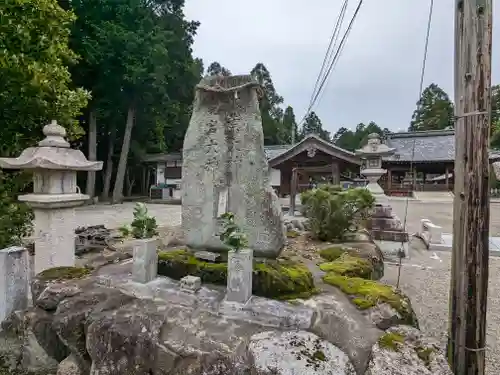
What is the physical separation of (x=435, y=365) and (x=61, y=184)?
4798mm

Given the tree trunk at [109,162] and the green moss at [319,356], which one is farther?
the tree trunk at [109,162]

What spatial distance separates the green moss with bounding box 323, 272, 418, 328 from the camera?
266 centimetres

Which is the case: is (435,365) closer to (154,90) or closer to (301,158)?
(301,158)

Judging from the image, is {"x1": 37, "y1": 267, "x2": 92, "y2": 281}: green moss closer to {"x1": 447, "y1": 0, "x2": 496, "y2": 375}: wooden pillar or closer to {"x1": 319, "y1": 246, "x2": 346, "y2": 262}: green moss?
{"x1": 319, "y1": 246, "x2": 346, "y2": 262}: green moss

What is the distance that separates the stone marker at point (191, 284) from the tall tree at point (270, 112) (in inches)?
1010

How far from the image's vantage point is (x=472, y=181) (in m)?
2.40

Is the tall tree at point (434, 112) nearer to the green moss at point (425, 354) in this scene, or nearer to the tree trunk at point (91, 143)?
the tree trunk at point (91, 143)

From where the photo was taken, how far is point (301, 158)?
10.5 meters

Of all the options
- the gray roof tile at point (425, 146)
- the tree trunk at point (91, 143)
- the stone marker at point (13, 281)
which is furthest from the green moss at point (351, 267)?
the gray roof tile at point (425, 146)

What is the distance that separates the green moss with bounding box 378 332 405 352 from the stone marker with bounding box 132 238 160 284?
218 cm

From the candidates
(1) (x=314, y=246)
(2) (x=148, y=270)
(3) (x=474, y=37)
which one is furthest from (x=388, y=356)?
(1) (x=314, y=246)

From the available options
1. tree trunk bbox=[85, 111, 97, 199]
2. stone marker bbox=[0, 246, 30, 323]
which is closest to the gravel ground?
stone marker bbox=[0, 246, 30, 323]

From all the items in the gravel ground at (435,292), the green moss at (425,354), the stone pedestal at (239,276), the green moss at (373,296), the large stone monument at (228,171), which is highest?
the large stone monument at (228,171)

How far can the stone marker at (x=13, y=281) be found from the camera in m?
3.23
